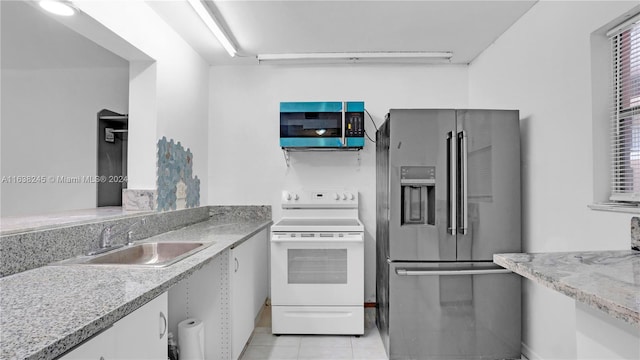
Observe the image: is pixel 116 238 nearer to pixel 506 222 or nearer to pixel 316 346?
pixel 316 346

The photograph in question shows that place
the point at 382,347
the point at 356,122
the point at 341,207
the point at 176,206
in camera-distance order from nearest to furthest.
Answer: 1. the point at 382,347
2. the point at 176,206
3. the point at 356,122
4. the point at 341,207

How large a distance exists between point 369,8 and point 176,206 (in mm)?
2136

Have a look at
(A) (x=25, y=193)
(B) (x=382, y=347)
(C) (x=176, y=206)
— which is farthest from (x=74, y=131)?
(B) (x=382, y=347)

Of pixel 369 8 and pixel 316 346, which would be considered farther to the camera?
pixel 316 346

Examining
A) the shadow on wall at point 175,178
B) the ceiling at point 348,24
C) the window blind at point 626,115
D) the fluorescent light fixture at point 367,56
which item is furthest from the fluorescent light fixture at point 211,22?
the window blind at point 626,115

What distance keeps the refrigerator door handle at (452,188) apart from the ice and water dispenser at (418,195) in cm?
10

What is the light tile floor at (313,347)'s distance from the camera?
2178 mm

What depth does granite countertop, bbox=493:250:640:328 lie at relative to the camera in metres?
0.67

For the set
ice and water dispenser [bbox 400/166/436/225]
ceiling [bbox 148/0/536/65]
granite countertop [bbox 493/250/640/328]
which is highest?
ceiling [bbox 148/0/536/65]

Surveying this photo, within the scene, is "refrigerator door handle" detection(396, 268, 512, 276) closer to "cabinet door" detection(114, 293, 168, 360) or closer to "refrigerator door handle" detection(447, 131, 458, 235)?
"refrigerator door handle" detection(447, 131, 458, 235)

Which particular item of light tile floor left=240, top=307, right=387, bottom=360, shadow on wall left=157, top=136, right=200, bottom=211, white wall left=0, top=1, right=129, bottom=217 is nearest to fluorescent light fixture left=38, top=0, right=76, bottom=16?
white wall left=0, top=1, right=129, bottom=217

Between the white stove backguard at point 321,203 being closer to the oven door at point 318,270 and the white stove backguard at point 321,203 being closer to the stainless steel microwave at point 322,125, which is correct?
the stainless steel microwave at point 322,125

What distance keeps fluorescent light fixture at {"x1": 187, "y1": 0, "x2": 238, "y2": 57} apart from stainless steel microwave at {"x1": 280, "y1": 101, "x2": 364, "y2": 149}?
0.67m

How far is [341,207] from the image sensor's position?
3039 mm
